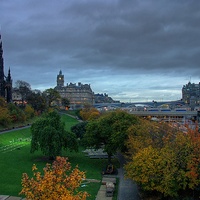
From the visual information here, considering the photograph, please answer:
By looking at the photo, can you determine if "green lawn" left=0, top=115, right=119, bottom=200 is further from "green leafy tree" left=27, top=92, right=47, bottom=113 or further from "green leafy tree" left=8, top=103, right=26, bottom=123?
"green leafy tree" left=27, top=92, right=47, bottom=113

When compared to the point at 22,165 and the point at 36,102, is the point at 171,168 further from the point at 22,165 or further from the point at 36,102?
the point at 36,102

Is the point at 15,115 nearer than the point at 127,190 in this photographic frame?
No

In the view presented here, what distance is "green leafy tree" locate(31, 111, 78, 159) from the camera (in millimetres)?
37469

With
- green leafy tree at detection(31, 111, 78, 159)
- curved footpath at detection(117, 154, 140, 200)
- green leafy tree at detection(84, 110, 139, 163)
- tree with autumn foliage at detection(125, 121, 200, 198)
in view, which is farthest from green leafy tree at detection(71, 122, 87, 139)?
tree with autumn foliage at detection(125, 121, 200, 198)

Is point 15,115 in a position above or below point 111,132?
above

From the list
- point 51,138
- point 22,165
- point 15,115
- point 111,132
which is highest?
point 15,115

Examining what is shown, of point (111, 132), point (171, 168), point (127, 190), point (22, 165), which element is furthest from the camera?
point (22, 165)

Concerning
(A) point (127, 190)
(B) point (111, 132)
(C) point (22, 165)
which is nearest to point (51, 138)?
(C) point (22, 165)

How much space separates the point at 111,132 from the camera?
35.8 metres

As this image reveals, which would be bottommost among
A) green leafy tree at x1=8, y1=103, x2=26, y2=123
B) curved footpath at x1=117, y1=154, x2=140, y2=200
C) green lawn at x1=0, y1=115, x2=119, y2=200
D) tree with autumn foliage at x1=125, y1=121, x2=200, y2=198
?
curved footpath at x1=117, y1=154, x2=140, y2=200

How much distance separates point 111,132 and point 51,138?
8237 millimetres

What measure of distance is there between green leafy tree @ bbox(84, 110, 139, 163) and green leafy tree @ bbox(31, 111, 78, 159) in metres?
2.98

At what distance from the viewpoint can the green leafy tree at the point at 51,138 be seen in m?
37.5

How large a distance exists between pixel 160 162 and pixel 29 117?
85609 mm
